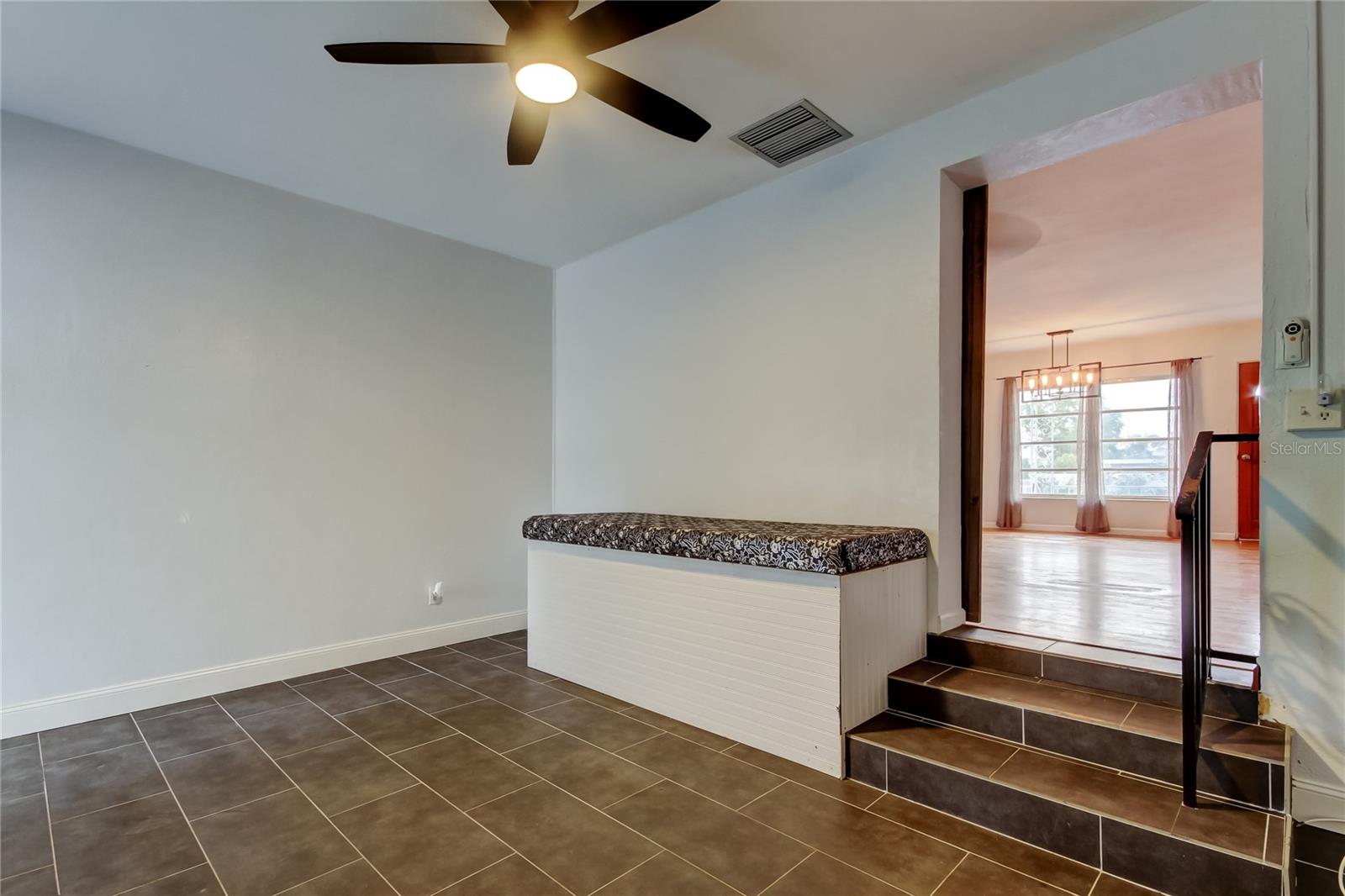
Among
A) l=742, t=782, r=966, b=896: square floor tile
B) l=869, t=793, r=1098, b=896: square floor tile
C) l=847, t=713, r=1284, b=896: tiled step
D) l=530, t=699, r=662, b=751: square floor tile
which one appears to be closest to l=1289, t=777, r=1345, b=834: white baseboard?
l=847, t=713, r=1284, b=896: tiled step

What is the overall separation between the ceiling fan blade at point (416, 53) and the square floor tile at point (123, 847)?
2.37 metres

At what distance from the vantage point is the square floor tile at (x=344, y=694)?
2986 mm

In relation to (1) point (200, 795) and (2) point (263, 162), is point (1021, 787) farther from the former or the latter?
(2) point (263, 162)

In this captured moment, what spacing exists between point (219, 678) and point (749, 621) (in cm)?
272

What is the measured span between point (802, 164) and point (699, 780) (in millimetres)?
2852

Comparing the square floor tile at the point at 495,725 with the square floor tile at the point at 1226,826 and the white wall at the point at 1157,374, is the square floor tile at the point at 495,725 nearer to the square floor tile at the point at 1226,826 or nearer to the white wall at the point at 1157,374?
the square floor tile at the point at 1226,826

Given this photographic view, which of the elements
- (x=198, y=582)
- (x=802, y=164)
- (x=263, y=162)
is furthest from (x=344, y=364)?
(x=802, y=164)

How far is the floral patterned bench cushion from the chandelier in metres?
6.10

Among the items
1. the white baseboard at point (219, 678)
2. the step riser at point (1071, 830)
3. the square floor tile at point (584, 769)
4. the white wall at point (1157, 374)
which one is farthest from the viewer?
the white wall at point (1157, 374)

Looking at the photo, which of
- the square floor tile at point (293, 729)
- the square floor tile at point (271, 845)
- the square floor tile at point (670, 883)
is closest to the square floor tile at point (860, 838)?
the square floor tile at point (670, 883)

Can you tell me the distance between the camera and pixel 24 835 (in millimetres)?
1905

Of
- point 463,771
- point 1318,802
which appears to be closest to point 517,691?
point 463,771

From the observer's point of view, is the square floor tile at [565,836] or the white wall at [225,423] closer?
the square floor tile at [565,836]

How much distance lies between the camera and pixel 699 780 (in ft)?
7.27
